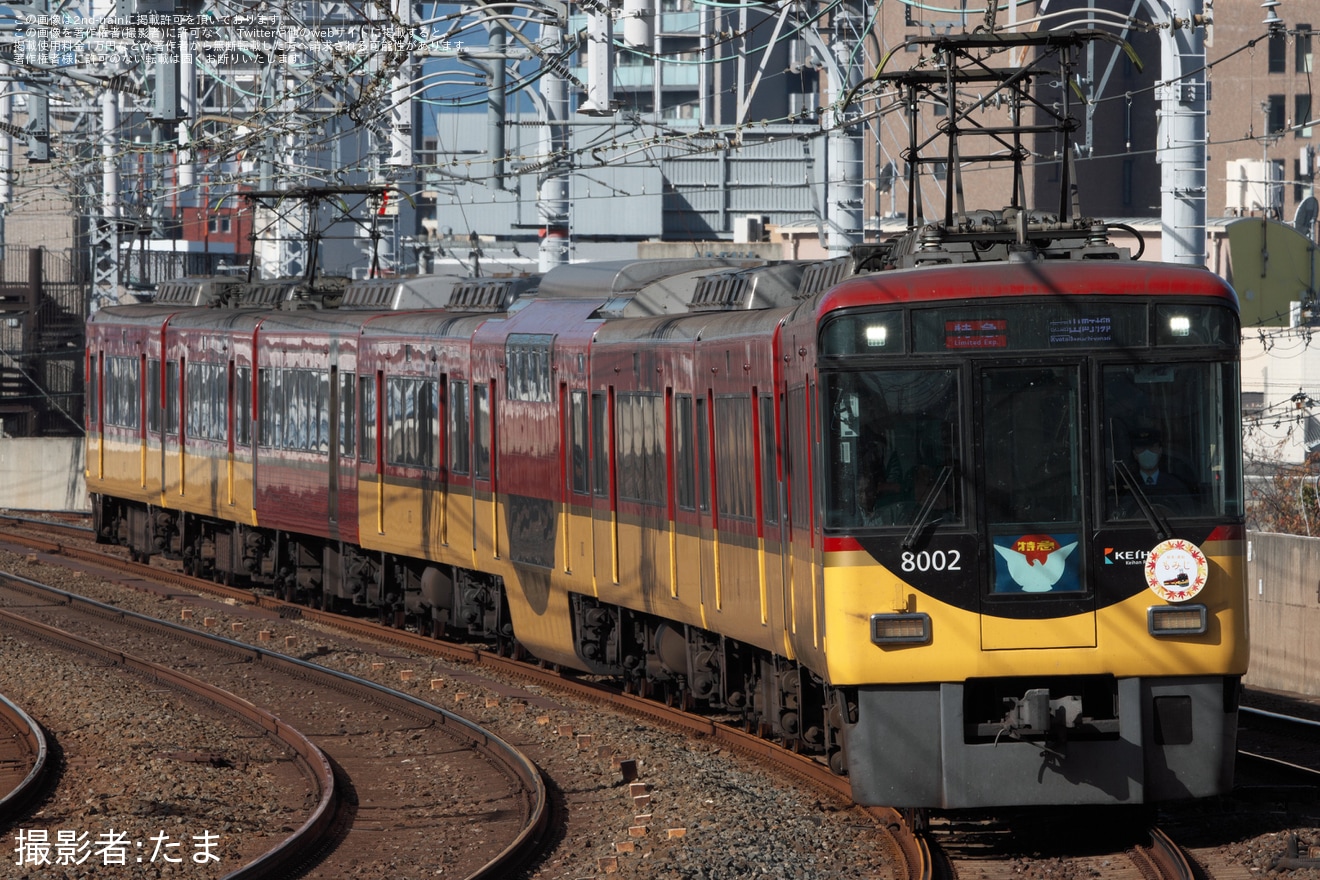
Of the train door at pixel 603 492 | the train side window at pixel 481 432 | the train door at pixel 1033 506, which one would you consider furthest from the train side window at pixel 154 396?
the train door at pixel 1033 506

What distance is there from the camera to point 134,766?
39.3ft

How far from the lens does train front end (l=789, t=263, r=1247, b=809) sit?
29.2ft

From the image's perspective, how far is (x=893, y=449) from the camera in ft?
29.6

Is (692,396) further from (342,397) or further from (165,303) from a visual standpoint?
(165,303)

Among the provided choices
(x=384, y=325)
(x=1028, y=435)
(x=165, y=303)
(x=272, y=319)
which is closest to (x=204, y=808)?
(x=1028, y=435)

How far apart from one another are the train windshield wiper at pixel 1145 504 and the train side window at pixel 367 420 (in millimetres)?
10425

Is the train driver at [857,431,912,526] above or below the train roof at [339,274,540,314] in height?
below

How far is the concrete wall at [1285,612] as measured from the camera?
18.7 meters

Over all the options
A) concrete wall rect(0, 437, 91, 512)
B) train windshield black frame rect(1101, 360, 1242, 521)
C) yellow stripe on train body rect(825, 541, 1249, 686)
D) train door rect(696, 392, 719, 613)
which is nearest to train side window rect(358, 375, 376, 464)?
train door rect(696, 392, 719, 613)

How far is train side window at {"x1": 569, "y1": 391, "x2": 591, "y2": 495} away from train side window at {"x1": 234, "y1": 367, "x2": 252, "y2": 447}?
749 centimetres

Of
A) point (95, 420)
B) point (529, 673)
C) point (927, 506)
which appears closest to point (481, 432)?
point (529, 673)

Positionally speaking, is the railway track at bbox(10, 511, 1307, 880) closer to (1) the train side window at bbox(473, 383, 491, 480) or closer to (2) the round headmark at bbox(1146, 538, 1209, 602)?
(2) the round headmark at bbox(1146, 538, 1209, 602)

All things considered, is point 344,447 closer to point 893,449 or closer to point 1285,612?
point 1285,612

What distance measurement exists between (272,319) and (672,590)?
8870 mm
